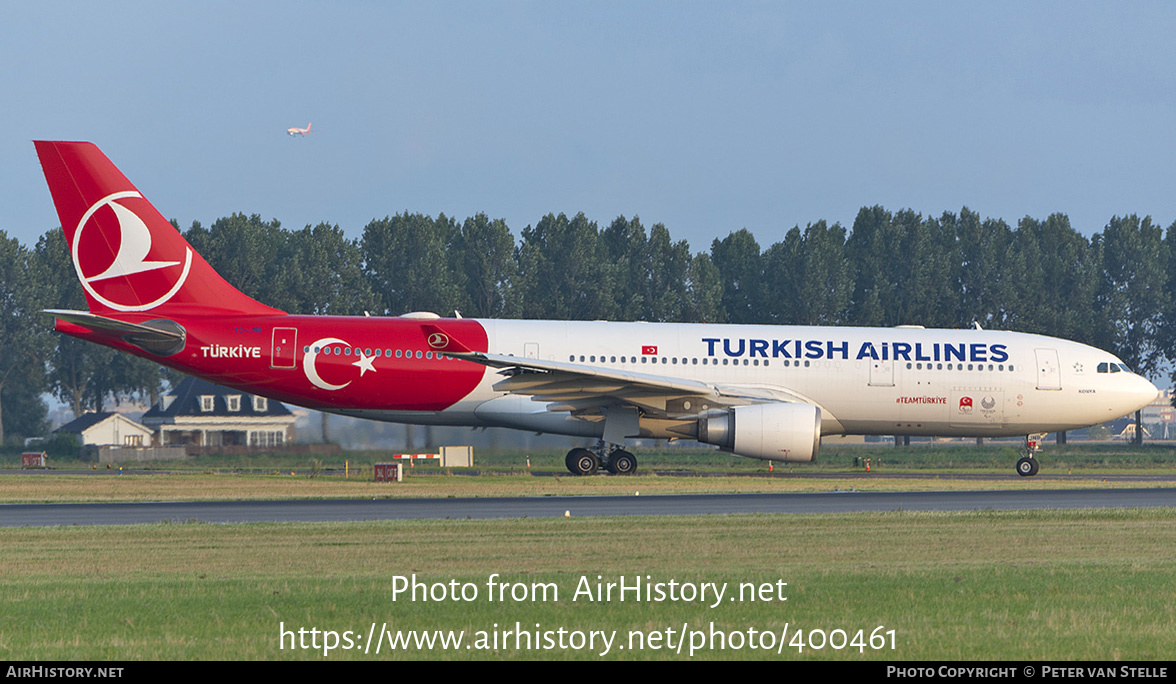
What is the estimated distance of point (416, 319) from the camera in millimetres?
29188

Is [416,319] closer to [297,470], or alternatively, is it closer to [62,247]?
→ [297,470]

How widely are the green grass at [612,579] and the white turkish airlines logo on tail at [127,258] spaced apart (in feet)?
39.5

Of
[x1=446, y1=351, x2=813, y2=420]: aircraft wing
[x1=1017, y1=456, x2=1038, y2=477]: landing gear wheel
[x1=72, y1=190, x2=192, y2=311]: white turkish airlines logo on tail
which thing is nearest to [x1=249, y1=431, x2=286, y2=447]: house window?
[x1=72, y1=190, x2=192, y2=311]: white turkish airlines logo on tail

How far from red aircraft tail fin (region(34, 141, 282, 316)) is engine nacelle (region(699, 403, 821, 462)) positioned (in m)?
11.3

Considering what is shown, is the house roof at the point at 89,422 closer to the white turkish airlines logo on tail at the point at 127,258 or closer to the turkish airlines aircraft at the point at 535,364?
the white turkish airlines logo on tail at the point at 127,258

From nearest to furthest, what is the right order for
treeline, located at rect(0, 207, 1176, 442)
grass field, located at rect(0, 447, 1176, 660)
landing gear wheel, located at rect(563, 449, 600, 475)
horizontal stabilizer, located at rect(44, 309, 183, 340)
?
1. grass field, located at rect(0, 447, 1176, 660)
2. horizontal stabilizer, located at rect(44, 309, 183, 340)
3. landing gear wheel, located at rect(563, 449, 600, 475)
4. treeline, located at rect(0, 207, 1176, 442)

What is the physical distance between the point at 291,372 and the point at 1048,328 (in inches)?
2033

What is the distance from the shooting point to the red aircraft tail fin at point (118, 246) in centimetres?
2761

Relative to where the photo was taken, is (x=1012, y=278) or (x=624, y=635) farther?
(x=1012, y=278)

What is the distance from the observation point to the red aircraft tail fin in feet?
90.6

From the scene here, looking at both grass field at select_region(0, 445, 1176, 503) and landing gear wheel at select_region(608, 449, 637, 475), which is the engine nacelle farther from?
landing gear wheel at select_region(608, 449, 637, 475)

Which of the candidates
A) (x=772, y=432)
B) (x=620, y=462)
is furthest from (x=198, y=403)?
(x=772, y=432)

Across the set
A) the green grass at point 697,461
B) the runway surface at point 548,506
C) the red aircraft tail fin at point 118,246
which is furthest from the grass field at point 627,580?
the green grass at point 697,461

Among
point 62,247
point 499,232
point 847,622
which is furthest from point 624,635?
point 62,247
